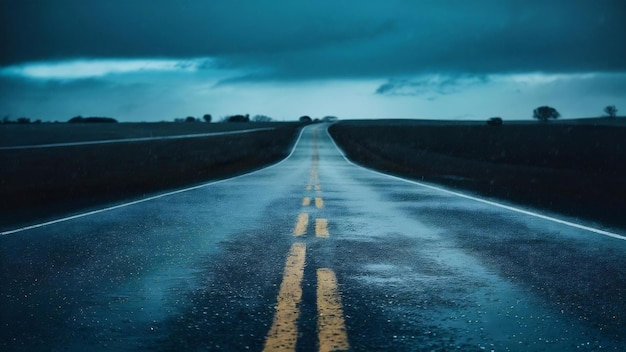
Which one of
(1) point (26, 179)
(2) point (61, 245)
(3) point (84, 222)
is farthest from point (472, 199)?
(1) point (26, 179)

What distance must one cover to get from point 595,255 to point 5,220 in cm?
997

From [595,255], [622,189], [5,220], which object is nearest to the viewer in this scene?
[595,255]

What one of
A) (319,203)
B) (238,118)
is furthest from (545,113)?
(319,203)

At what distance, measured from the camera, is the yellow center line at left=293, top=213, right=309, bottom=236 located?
9.56 m

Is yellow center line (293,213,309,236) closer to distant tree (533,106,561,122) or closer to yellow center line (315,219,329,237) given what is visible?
yellow center line (315,219,329,237)

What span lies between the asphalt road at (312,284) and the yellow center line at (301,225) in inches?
1.5

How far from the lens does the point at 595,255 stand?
7793mm

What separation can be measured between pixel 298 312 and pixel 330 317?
293mm

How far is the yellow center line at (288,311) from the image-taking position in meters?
4.25

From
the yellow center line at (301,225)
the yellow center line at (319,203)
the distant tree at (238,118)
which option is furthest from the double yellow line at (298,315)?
the distant tree at (238,118)

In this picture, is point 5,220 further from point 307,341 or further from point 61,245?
point 307,341

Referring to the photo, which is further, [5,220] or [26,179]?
[26,179]

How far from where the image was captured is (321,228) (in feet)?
32.8

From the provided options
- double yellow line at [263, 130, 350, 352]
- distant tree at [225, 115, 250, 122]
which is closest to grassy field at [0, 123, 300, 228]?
double yellow line at [263, 130, 350, 352]
